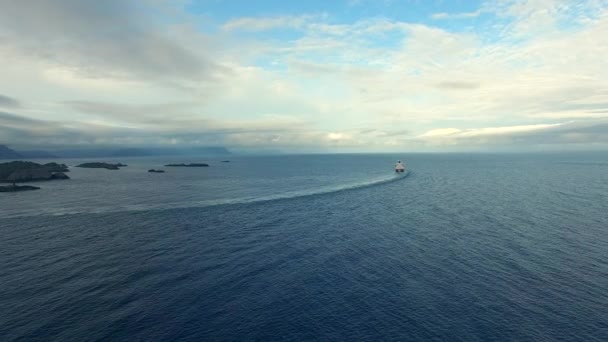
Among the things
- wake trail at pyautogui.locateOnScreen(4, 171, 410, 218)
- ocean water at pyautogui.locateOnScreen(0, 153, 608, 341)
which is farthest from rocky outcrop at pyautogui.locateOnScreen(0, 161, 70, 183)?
wake trail at pyautogui.locateOnScreen(4, 171, 410, 218)

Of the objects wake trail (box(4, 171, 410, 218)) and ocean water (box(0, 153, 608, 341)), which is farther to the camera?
wake trail (box(4, 171, 410, 218))

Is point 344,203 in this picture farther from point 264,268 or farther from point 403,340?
point 403,340

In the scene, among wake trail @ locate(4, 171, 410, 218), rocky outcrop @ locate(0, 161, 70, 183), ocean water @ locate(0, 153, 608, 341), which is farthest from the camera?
rocky outcrop @ locate(0, 161, 70, 183)

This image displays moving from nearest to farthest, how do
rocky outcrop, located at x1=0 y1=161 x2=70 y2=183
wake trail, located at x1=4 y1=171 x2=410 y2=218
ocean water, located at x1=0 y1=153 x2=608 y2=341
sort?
ocean water, located at x1=0 y1=153 x2=608 y2=341, wake trail, located at x1=4 y1=171 x2=410 y2=218, rocky outcrop, located at x1=0 y1=161 x2=70 y2=183

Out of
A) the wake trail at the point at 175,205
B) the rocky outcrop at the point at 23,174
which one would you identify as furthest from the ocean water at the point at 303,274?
the rocky outcrop at the point at 23,174

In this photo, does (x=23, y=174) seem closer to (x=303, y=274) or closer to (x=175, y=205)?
(x=175, y=205)

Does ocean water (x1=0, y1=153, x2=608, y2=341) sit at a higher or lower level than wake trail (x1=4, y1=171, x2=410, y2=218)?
lower

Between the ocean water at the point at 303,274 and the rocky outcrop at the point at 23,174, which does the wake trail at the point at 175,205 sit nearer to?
the ocean water at the point at 303,274

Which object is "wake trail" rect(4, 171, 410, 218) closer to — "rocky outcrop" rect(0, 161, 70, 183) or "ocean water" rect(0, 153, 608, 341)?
"ocean water" rect(0, 153, 608, 341)

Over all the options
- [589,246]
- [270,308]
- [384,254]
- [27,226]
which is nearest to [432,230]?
[384,254]
